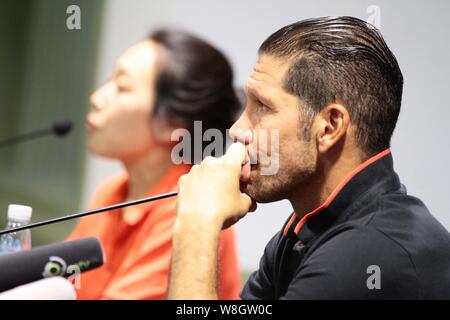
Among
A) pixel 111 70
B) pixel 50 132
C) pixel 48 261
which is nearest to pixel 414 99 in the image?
pixel 111 70

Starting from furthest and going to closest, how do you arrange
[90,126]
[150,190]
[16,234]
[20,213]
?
[90,126], [150,190], [16,234], [20,213]

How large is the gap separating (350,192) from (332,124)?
11cm

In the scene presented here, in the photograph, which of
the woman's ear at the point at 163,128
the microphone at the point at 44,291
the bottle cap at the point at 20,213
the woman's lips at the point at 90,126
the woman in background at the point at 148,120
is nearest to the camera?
the microphone at the point at 44,291

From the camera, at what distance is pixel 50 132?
2.24 m

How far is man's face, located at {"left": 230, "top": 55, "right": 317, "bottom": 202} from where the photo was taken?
1175 millimetres

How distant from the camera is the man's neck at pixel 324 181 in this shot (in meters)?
1.18

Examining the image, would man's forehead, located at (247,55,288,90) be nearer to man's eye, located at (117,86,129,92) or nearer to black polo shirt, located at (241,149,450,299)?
black polo shirt, located at (241,149,450,299)

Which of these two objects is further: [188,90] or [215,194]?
[188,90]

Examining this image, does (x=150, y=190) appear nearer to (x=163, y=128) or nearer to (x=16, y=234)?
(x=163, y=128)

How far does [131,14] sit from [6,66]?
1.71 ft

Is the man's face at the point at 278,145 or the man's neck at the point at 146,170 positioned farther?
the man's neck at the point at 146,170

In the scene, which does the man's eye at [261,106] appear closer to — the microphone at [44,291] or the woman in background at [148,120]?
the microphone at [44,291]

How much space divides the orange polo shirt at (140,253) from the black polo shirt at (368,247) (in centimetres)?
57

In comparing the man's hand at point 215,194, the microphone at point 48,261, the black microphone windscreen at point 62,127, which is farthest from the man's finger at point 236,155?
the black microphone windscreen at point 62,127
